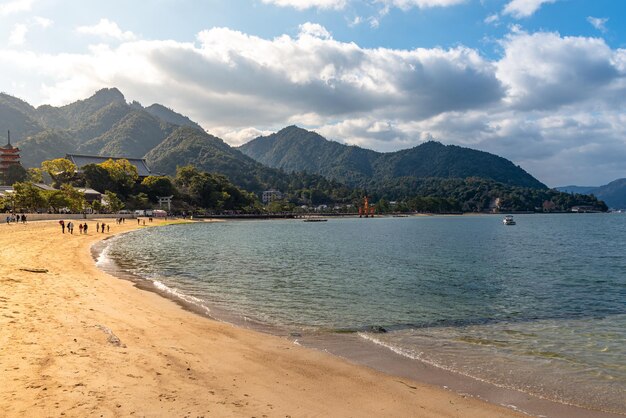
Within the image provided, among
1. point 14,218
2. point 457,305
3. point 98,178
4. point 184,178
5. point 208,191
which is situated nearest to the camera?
point 457,305

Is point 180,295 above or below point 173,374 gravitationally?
below

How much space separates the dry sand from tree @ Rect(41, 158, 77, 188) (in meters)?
141

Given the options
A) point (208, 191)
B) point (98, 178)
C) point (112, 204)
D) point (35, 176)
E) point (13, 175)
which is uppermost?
point (13, 175)

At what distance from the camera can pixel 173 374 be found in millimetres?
8852

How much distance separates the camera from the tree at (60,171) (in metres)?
136

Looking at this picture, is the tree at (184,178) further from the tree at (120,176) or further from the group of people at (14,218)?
the group of people at (14,218)

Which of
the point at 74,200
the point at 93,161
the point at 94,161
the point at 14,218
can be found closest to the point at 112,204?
the point at 74,200

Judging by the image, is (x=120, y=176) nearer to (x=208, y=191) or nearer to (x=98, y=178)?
(x=98, y=178)

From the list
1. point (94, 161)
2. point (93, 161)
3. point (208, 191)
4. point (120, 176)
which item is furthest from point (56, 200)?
point (94, 161)

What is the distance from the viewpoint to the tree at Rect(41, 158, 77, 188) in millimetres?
135625

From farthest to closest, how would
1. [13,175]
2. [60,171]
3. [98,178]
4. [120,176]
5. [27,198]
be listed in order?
[120,176] → [60,171] → [98,178] → [13,175] → [27,198]

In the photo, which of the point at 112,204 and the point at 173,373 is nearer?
the point at 173,373

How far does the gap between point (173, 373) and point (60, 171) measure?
15545 cm

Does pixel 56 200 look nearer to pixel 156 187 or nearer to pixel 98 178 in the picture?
pixel 98 178
